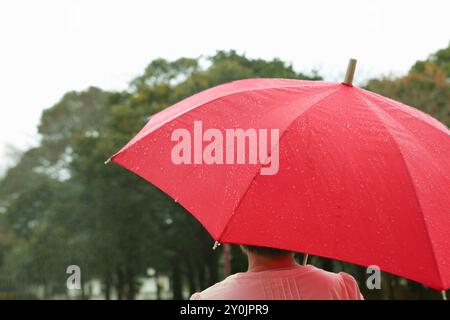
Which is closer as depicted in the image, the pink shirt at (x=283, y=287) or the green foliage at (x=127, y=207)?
the pink shirt at (x=283, y=287)

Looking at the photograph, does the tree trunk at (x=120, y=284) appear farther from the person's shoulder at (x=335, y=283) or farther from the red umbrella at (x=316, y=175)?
the person's shoulder at (x=335, y=283)

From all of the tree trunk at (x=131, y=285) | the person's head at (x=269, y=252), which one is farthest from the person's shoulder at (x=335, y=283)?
the tree trunk at (x=131, y=285)

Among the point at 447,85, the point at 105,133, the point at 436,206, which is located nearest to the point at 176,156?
the point at 436,206

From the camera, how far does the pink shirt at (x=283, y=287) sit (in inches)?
80.3

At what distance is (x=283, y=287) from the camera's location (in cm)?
206

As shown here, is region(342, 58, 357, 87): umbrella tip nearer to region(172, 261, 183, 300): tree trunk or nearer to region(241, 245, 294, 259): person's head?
region(241, 245, 294, 259): person's head

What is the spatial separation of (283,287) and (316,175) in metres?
0.47

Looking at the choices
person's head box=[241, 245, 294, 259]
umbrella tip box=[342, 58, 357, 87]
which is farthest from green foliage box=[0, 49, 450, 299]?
Answer: person's head box=[241, 245, 294, 259]

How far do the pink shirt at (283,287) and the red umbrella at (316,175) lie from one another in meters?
0.11

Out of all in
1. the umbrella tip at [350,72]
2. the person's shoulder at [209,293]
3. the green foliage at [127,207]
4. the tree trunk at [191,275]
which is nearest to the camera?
the person's shoulder at [209,293]

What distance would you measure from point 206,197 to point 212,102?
1.66ft

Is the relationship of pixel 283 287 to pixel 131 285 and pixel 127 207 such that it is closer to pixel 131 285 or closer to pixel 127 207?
pixel 127 207
